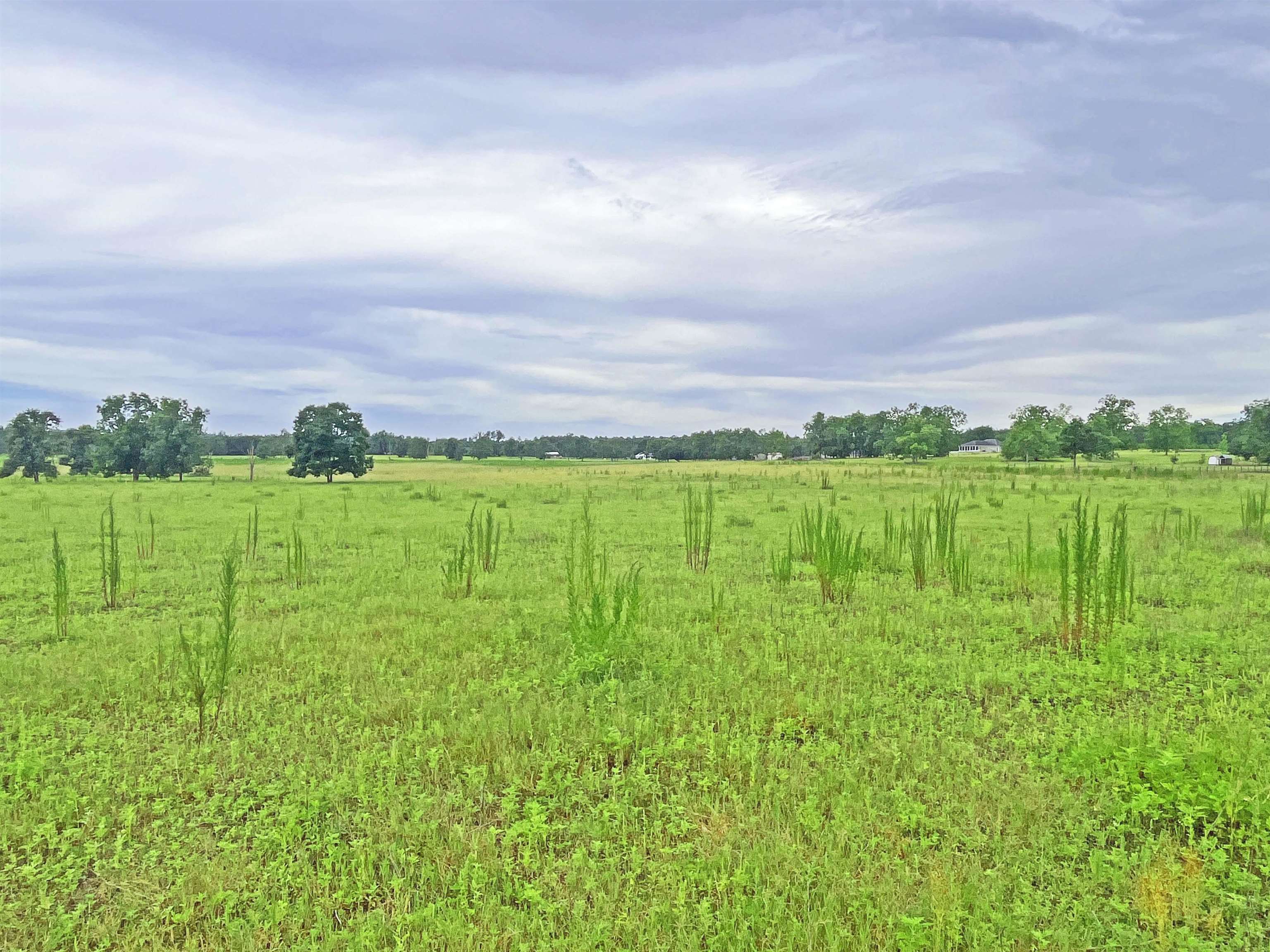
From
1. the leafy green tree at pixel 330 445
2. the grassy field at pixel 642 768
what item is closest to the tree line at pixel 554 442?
the leafy green tree at pixel 330 445

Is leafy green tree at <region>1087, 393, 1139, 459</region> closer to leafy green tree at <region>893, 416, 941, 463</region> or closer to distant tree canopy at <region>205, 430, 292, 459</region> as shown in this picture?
leafy green tree at <region>893, 416, 941, 463</region>

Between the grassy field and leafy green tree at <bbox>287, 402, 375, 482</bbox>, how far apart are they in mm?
41513

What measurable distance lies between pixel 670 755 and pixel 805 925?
1.45 m

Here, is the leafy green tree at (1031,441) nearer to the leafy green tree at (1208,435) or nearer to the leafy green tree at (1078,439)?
the leafy green tree at (1078,439)

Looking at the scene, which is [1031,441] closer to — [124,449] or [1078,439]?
[1078,439]

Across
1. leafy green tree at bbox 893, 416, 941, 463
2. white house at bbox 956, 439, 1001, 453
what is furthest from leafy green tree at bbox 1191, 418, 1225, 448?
leafy green tree at bbox 893, 416, 941, 463

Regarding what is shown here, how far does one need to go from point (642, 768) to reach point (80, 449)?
253 ft

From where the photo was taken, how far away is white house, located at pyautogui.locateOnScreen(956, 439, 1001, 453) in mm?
137125

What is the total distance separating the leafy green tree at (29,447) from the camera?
4991 cm

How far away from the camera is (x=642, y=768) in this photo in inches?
150

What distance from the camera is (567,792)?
3662 millimetres

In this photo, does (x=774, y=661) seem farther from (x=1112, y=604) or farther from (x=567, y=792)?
(x=1112, y=604)

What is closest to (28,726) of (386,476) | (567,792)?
(567,792)

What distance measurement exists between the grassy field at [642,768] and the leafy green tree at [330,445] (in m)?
41.5
